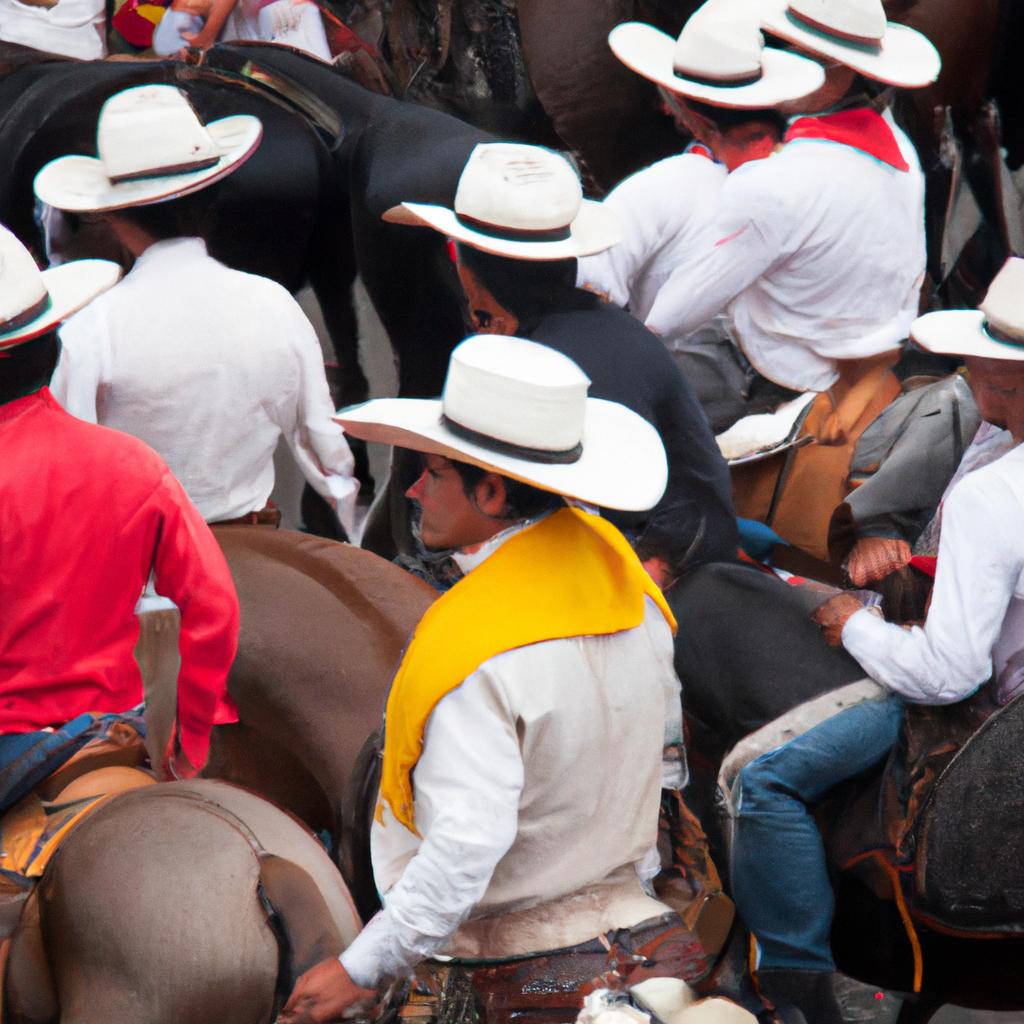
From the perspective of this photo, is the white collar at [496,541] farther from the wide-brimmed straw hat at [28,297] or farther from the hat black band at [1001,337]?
the hat black band at [1001,337]

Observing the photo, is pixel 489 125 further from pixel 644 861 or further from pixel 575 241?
pixel 644 861

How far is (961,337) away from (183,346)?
156cm

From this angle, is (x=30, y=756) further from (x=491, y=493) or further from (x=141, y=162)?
(x=141, y=162)

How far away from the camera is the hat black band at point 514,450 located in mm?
2174

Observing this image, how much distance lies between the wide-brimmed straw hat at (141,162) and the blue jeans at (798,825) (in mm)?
1699

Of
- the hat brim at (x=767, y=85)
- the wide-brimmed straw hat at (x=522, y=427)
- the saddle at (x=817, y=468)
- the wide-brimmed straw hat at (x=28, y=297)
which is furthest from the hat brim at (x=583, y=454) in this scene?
the hat brim at (x=767, y=85)

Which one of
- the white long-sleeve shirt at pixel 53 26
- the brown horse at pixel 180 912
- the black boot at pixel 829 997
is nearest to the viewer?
the brown horse at pixel 180 912

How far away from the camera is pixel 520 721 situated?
2131mm

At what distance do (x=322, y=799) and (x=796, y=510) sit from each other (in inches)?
57.6

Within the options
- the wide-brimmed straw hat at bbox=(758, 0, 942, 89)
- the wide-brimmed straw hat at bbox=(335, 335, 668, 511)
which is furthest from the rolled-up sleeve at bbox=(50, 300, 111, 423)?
the wide-brimmed straw hat at bbox=(758, 0, 942, 89)

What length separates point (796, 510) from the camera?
4.05 metres

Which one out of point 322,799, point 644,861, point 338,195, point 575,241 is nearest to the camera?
point 644,861

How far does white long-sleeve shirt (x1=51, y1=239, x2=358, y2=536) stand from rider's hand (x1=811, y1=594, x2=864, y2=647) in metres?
1.30

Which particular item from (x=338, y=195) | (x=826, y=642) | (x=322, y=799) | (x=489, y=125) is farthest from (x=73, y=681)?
(x=489, y=125)
